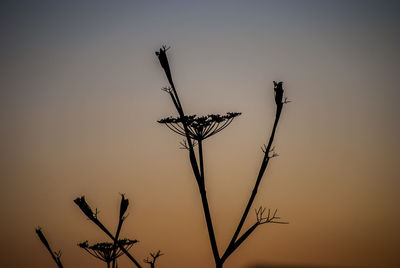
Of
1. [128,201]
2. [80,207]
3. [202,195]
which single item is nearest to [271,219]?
[202,195]

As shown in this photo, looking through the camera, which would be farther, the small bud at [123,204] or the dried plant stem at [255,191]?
the small bud at [123,204]

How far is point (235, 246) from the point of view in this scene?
6.73 meters

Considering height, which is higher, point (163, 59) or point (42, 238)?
point (163, 59)

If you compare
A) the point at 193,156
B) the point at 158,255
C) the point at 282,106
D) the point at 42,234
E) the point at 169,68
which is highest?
the point at 169,68

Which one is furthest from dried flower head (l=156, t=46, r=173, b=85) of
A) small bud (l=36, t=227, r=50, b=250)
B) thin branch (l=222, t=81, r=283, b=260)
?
small bud (l=36, t=227, r=50, b=250)

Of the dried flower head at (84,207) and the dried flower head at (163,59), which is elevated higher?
the dried flower head at (163,59)

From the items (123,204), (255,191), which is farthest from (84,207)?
(255,191)

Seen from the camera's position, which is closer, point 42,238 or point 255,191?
point 255,191

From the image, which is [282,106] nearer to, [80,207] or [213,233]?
[213,233]

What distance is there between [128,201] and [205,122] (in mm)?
2124

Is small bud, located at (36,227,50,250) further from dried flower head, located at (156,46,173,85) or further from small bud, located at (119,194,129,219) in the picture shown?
dried flower head, located at (156,46,173,85)

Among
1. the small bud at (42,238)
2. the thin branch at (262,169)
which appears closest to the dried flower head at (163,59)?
the thin branch at (262,169)

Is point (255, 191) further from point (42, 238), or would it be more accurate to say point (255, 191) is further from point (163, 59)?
point (42, 238)

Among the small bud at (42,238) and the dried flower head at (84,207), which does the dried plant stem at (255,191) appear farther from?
the small bud at (42,238)
